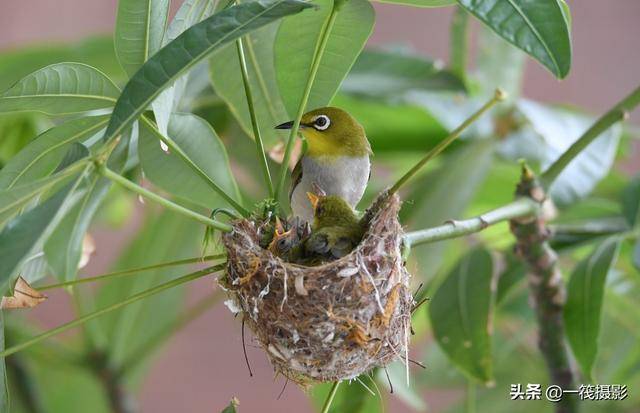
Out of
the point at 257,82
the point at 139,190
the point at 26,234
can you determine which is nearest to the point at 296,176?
the point at 257,82

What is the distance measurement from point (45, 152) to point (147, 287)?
1236 millimetres

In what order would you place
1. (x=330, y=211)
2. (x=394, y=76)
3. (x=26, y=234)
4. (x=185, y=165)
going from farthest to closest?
(x=394, y=76) < (x=330, y=211) < (x=185, y=165) < (x=26, y=234)

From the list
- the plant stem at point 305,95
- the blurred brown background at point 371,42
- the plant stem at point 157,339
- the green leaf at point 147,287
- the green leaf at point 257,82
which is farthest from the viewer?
the blurred brown background at point 371,42

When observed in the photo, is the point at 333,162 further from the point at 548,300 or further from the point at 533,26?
the point at 533,26

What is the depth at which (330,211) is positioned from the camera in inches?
51.8

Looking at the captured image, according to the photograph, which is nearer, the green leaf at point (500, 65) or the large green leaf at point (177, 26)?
the large green leaf at point (177, 26)

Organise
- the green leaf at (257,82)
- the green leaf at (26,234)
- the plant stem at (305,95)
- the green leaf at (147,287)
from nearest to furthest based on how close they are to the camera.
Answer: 1. the green leaf at (26,234)
2. the plant stem at (305,95)
3. the green leaf at (257,82)
4. the green leaf at (147,287)

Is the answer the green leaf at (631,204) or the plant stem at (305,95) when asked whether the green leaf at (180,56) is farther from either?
the green leaf at (631,204)

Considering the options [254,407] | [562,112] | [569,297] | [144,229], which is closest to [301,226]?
A: [569,297]

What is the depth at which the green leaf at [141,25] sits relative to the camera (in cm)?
96

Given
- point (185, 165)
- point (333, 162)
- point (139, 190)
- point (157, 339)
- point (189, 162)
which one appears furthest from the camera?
point (157, 339)

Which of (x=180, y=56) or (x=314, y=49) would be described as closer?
(x=180, y=56)

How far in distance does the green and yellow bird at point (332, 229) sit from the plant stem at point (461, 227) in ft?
0.38

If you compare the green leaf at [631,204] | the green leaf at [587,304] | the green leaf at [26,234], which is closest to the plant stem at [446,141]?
the green leaf at [26,234]
